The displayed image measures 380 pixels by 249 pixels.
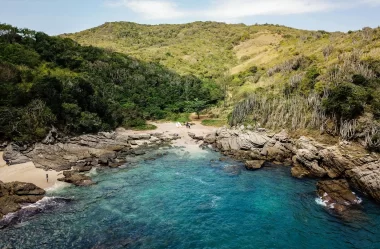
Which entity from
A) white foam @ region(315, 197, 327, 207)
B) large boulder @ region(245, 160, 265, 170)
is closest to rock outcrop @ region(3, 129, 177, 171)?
large boulder @ region(245, 160, 265, 170)

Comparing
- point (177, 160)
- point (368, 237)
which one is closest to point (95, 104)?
point (177, 160)

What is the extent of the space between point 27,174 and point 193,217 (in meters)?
24.6

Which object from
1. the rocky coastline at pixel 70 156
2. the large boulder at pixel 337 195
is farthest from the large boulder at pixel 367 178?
the rocky coastline at pixel 70 156

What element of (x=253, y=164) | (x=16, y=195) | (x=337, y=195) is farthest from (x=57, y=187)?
(x=337, y=195)

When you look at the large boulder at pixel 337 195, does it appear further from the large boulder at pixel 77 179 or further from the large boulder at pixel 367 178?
the large boulder at pixel 77 179

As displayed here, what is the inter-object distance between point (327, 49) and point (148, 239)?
7445 centimetres

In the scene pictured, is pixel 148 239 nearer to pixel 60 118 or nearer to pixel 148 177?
pixel 148 177

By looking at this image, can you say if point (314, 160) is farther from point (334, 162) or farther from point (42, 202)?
point (42, 202)

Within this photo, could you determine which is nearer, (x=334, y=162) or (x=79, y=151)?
(x=334, y=162)

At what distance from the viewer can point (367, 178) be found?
114 feet

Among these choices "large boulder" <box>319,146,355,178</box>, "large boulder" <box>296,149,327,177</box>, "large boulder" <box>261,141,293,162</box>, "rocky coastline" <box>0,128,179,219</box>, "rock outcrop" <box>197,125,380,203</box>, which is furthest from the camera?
"large boulder" <box>261,141,293,162</box>

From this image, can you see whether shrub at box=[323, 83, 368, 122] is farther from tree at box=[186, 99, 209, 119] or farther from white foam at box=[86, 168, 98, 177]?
tree at box=[186, 99, 209, 119]

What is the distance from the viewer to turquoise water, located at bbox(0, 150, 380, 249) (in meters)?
26.2

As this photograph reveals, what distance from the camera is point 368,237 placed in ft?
87.7
